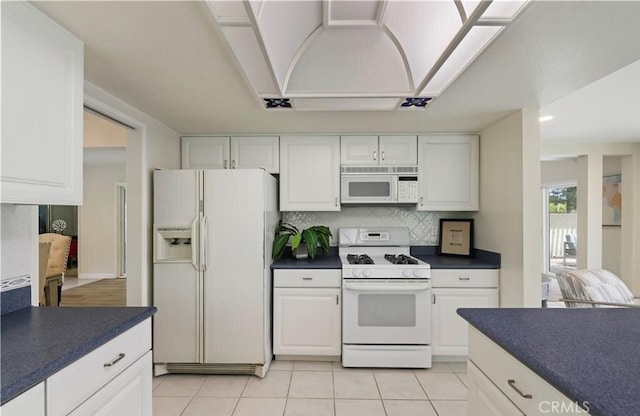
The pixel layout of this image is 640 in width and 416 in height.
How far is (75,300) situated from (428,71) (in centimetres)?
577

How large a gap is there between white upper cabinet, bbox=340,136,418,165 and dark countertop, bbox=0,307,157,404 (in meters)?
2.22

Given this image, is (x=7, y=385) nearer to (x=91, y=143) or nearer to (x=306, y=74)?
(x=306, y=74)

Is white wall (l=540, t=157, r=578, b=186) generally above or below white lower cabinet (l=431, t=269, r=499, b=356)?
above

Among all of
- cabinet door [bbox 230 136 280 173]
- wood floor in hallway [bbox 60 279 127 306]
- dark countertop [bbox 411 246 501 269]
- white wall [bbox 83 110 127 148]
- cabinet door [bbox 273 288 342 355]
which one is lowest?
wood floor in hallway [bbox 60 279 127 306]

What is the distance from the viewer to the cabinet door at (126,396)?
1.11 m

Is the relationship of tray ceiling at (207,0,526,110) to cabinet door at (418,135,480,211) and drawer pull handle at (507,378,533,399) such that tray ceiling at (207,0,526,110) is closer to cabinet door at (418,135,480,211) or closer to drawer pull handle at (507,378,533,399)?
cabinet door at (418,135,480,211)

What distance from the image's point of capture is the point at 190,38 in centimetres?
142

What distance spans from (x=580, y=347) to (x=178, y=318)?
8.31 feet

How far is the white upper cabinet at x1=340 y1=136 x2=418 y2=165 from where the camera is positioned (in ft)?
10.1

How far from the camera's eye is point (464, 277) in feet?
8.89

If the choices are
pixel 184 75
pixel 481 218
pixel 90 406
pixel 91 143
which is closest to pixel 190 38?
pixel 184 75

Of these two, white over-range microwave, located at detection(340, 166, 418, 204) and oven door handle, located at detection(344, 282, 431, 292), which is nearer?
oven door handle, located at detection(344, 282, 431, 292)

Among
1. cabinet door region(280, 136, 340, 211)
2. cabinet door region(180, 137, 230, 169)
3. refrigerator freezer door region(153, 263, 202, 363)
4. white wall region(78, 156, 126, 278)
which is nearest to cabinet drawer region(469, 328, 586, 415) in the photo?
cabinet door region(280, 136, 340, 211)

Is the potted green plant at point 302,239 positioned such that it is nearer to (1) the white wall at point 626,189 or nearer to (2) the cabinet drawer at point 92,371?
(2) the cabinet drawer at point 92,371
